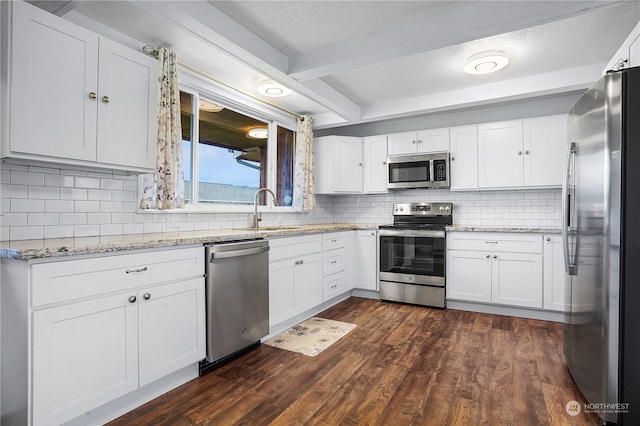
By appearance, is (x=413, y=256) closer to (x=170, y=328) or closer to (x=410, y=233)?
(x=410, y=233)

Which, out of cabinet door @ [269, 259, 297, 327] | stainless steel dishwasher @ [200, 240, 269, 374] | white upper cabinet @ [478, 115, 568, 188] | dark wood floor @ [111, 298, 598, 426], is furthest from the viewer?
white upper cabinet @ [478, 115, 568, 188]

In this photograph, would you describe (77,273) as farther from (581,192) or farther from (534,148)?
(534,148)

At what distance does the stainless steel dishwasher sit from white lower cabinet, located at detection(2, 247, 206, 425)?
0.48 ft

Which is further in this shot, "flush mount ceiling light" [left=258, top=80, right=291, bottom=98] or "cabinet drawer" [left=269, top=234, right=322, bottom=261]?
"flush mount ceiling light" [left=258, top=80, right=291, bottom=98]

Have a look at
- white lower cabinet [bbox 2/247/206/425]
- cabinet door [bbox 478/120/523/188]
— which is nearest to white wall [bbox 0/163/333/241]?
white lower cabinet [bbox 2/247/206/425]

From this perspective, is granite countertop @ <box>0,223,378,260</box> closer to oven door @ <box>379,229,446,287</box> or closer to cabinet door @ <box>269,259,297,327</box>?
cabinet door @ <box>269,259,297,327</box>

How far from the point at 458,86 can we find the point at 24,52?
3.57 metres

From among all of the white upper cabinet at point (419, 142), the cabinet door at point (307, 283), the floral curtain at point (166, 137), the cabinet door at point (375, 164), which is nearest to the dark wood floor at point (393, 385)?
the cabinet door at point (307, 283)

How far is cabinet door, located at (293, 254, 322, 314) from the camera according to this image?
3.27m

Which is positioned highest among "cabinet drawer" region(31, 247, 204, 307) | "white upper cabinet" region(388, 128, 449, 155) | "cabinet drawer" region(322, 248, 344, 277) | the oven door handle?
"white upper cabinet" region(388, 128, 449, 155)

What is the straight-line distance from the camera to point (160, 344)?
2.01 m

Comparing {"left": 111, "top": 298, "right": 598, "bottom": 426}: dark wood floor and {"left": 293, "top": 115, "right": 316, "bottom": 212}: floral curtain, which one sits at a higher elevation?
{"left": 293, "top": 115, "right": 316, "bottom": 212}: floral curtain

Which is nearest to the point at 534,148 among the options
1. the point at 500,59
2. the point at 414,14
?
the point at 500,59

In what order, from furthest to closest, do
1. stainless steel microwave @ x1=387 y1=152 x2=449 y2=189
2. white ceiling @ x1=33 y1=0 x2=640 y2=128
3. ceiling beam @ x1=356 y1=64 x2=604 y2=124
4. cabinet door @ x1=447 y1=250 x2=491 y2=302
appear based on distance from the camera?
stainless steel microwave @ x1=387 y1=152 x2=449 y2=189, cabinet door @ x1=447 y1=250 x2=491 y2=302, ceiling beam @ x1=356 y1=64 x2=604 y2=124, white ceiling @ x1=33 y1=0 x2=640 y2=128
